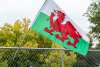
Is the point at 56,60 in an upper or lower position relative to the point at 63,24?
lower

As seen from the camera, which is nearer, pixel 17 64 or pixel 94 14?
pixel 17 64

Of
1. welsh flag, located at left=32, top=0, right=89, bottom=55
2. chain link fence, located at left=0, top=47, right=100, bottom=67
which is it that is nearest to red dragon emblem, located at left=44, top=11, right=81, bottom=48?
welsh flag, located at left=32, top=0, right=89, bottom=55

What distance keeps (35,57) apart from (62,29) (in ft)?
3.87

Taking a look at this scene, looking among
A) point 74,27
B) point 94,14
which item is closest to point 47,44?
point 74,27

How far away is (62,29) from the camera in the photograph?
7.64 metres

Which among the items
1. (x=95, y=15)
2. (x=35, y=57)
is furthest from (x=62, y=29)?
(x=95, y=15)

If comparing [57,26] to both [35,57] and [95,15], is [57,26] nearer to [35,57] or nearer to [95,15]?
[35,57]

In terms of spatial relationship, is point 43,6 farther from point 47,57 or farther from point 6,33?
point 6,33

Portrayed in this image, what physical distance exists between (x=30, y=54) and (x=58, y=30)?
1141mm

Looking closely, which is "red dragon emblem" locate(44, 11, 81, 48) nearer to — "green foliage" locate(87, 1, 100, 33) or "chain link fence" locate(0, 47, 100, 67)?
"chain link fence" locate(0, 47, 100, 67)

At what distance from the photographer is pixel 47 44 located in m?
14.1

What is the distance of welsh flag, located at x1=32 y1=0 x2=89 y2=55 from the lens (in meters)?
7.53

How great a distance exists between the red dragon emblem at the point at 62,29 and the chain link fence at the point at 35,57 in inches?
32.2

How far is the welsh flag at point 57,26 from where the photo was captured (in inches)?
296
